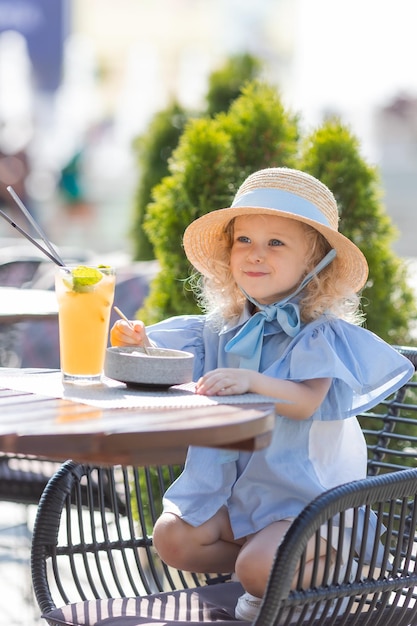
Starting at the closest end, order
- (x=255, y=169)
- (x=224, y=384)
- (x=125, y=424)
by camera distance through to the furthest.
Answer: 1. (x=125, y=424)
2. (x=224, y=384)
3. (x=255, y=169)

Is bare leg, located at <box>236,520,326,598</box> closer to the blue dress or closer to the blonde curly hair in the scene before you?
the blue dress

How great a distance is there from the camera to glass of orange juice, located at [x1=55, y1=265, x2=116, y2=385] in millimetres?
1453

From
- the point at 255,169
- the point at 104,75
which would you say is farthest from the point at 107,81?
the point at 255,169

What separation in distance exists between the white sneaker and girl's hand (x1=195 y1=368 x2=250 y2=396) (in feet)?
1.11

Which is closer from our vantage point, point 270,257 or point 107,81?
point 270,257

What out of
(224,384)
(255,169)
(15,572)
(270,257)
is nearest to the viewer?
(224,384)

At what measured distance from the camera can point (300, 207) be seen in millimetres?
1696

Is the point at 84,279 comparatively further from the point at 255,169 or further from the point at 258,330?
the point at 255,169

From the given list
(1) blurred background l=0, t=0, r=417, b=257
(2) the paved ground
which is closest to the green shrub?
(2) the paved ground

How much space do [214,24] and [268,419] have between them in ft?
58.1

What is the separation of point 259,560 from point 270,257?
0.51 metres

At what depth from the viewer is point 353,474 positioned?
5.47 ft

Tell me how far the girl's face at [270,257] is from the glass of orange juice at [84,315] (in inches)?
12.7

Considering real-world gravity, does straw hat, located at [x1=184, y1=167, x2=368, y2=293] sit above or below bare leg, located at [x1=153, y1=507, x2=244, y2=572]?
above
